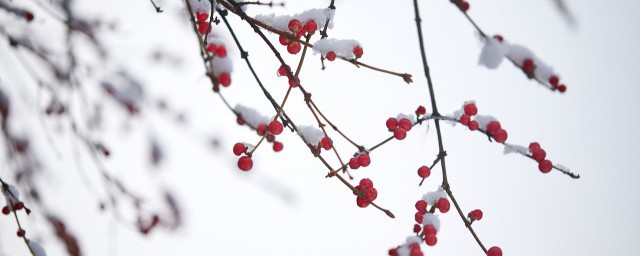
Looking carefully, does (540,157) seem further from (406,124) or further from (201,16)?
(201,16)

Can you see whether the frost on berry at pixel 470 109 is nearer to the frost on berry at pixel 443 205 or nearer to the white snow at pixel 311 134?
the frost on berry at pixel 443 205

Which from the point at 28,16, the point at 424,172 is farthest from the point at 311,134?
the point at 28,16

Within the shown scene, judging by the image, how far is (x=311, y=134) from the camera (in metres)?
1.46

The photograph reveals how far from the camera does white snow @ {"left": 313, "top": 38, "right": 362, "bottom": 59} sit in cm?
134

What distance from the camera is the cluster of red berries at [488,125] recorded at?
1.51 meters

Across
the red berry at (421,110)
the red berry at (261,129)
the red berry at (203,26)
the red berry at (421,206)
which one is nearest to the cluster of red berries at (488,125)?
the red berry at (421,110)

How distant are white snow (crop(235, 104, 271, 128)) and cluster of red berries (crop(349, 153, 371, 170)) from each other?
40cm

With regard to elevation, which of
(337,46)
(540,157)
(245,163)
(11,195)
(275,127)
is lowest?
(11,195)

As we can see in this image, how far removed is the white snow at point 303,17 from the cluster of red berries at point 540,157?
953mm

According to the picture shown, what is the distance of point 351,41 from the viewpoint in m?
1.37

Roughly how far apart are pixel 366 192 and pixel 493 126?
56 cm

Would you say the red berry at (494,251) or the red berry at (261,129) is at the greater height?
the red berry at (494,251)

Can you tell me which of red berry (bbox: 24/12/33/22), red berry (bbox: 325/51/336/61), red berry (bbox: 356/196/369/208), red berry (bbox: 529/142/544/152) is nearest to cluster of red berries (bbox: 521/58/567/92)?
red berry (bbox: 529/142/544/152)

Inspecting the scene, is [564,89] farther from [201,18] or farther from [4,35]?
[4,35]
